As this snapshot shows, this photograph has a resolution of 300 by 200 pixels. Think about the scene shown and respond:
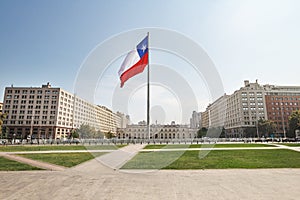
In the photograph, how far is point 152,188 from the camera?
735 cm

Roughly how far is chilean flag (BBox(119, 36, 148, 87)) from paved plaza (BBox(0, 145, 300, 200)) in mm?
10265

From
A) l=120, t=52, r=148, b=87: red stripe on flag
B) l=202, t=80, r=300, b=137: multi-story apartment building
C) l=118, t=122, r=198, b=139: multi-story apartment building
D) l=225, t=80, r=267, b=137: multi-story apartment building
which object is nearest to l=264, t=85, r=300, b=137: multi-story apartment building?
l=202, t=80, r=300, b=137: multi-story apartment building

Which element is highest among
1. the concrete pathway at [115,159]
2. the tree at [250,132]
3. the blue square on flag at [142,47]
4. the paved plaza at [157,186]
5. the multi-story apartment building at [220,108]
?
the blue square on flag at [142,47]

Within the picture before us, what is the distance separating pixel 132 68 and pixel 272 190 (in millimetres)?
14490

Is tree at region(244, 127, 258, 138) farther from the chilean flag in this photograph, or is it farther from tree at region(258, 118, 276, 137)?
the chilean flag

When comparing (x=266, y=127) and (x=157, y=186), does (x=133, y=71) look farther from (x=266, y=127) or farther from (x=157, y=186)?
(x=266, y=127)

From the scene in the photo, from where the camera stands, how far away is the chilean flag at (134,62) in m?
18.1

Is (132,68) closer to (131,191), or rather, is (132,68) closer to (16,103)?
(131,191)

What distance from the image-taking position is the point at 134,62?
61.9ft

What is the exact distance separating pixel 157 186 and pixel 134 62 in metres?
13.5

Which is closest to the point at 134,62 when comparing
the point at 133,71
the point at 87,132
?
the point at 133,71

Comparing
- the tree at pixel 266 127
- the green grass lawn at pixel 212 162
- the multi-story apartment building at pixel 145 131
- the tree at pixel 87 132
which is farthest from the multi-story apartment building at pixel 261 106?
the green grass lawn at pixel 212 162

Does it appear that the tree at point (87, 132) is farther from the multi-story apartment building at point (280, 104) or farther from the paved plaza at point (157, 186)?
the multi-story apartment building at point (280, 104)

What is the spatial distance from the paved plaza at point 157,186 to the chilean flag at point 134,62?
10265 mm
